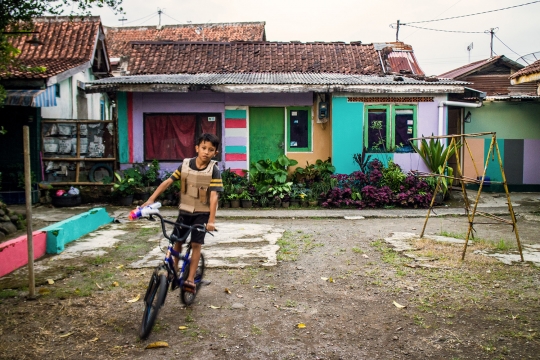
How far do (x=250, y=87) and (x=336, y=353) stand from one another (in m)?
8.96

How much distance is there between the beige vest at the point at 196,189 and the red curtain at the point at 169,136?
8475mm

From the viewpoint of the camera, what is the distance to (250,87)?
11.9 m

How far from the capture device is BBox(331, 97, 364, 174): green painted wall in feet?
41.6

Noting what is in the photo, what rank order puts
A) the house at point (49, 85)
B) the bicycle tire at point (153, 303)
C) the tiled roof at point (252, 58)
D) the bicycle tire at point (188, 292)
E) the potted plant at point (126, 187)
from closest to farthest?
1. the bicycle tire at point (153, 303)
2. the bicycle tire at point (188, 292)
3. the house at point (49, 85)
4. the potted plant at point (126, 187)
5. the tiled roof at point (252, 58)

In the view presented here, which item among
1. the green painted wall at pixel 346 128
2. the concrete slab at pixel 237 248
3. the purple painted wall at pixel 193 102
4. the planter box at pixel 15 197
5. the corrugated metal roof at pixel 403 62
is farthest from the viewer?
the corrugated metal roof at pixel 403 62

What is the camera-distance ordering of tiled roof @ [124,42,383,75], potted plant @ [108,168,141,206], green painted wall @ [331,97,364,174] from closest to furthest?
potted plant @ [108,168,141,206] < green painted wall @ [331,97,364,174] < tiled roof @ [124,42,383,75]

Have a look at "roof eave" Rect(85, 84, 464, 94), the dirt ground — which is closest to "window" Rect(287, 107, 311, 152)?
"roof eave" Rect(85, 84, 464, 94)

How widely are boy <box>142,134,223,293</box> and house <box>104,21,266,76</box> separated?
21.5 metres

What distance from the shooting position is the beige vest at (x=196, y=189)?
455 centimetres

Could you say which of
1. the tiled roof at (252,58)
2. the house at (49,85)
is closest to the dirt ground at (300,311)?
the house at (49,85)

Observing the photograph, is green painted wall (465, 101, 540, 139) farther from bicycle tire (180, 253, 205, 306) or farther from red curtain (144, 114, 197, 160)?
bicycle tire (180, 253, 205, 306)

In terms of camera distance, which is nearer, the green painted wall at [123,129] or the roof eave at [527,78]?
the roof eave at [527,78]

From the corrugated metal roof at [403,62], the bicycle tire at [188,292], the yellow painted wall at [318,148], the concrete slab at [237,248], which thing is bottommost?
the concrete slab at [237,248]

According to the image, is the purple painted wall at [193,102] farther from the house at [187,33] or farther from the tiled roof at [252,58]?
the house at [187,33]
